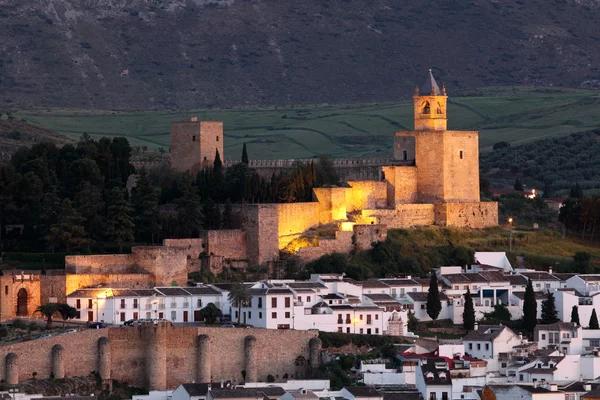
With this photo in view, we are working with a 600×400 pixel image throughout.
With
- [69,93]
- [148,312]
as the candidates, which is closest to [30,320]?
[148,312]

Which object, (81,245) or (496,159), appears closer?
(81,245)

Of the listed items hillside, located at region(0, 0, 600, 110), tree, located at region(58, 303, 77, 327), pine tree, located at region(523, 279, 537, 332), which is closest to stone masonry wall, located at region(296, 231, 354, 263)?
pine tree, located at region(523, 279, 537, 332)

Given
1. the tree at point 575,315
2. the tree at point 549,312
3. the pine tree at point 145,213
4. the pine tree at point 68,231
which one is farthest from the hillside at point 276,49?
the tree at point 575,315

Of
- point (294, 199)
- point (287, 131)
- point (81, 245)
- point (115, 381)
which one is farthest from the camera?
point (287, 131)

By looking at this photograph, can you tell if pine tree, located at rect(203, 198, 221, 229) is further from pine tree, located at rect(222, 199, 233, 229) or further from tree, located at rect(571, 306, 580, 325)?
tree, located at rect(571, 306, 580, 325)

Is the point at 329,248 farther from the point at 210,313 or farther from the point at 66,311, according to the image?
the point at 66,311

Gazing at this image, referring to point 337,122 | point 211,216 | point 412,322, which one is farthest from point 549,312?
point 337,122

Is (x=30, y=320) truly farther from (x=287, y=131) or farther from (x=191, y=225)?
(x=287, y=131)
